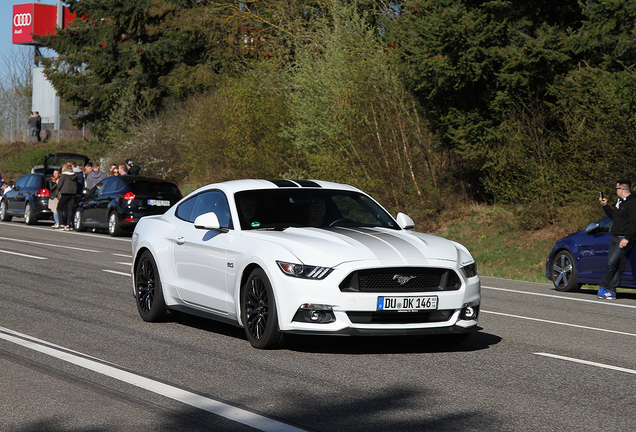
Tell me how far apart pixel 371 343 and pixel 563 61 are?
1372 centimetres

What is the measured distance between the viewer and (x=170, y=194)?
79.8 feet

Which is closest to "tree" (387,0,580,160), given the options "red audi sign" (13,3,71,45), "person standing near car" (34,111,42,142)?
"person standing near car" (34,111,42,142)

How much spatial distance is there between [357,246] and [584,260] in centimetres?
799

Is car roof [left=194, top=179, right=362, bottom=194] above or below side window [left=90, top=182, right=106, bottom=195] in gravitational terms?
above

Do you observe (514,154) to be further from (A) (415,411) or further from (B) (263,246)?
(A) (415,411)

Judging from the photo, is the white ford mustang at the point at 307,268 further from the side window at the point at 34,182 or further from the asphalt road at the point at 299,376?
the side window at the point at 34,182

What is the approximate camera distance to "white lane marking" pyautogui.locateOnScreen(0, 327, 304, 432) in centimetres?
507

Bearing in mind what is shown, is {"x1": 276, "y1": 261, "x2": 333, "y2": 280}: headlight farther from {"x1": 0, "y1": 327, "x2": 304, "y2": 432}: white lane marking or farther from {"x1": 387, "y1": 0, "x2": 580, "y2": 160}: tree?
{"x1": 387, "y1": 0, "x2": 580, "y2": 160}: tree

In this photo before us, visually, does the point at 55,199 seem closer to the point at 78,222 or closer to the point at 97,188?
the point at 78,222

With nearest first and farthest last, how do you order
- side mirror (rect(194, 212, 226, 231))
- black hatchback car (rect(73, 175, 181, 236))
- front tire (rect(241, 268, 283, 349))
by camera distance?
front tire (rect(241, 268, 283, 349)) < side mirror (rect(194, 212, 226, 231)) < black hatchback car (rect(73, 175, 181, 236))

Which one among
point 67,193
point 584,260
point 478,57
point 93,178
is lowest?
point 584,260

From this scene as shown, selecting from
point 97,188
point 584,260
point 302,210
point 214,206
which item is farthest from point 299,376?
point 97,188

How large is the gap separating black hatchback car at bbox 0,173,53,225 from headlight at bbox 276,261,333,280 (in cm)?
2347

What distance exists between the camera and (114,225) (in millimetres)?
24016
